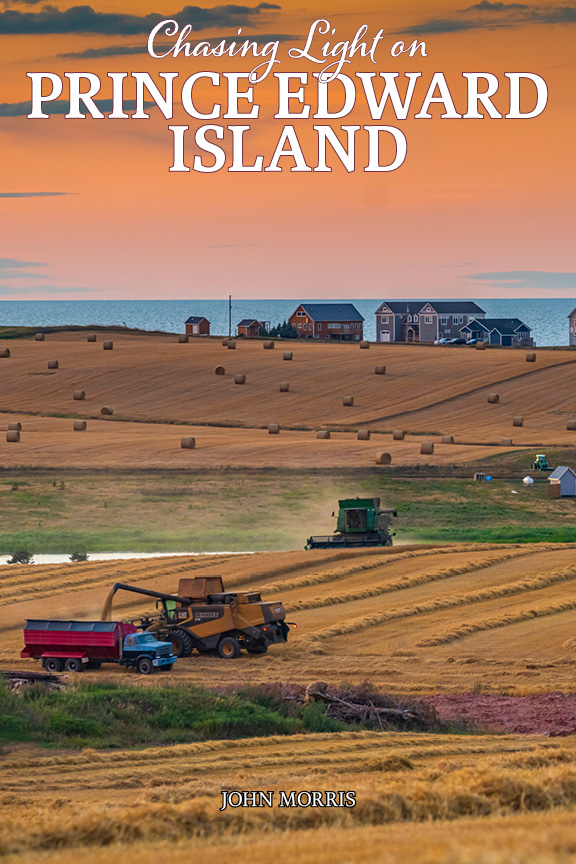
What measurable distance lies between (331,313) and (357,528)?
4483 inches

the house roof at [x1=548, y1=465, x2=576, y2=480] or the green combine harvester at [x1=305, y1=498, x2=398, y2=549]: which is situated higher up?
the house roof at [x1=548, y1=465, x2=576, y2=480]

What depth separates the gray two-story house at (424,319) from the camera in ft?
511

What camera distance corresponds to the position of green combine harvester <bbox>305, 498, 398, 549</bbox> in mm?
40812

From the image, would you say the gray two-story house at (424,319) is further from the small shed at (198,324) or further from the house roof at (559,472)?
the house roof at (559,472)

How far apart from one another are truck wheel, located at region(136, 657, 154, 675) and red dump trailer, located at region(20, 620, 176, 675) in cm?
2

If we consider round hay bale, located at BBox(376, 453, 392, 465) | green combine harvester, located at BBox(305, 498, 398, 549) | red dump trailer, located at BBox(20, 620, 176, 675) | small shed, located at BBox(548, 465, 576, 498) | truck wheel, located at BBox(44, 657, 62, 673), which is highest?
round hay bale, located at BBox(376, 453, 392, 465)

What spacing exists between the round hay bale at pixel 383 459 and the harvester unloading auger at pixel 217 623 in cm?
2650

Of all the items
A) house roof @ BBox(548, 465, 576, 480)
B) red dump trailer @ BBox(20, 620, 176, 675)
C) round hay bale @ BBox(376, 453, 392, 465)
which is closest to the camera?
red dump trailer @ BBox(20, 620, 176, 675)

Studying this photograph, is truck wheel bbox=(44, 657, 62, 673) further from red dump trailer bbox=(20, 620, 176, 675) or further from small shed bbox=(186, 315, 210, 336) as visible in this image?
small shed bbox=(186, 315, 210, 336)

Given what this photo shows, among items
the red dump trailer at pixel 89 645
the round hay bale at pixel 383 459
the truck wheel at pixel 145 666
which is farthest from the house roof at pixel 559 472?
the truck wheel at pixel 145 666

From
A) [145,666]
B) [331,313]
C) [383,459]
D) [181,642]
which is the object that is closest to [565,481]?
[383,459]

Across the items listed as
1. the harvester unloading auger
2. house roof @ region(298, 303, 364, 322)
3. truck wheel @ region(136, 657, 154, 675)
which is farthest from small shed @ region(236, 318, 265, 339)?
truck wheel @ region(136, 657, 154, 675)

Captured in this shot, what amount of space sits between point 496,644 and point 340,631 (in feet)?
12.8

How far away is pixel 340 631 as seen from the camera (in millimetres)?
28859
